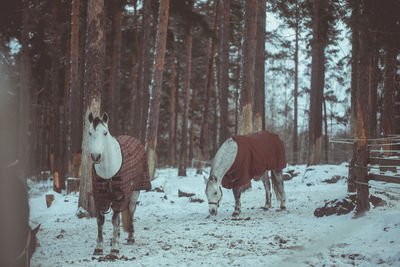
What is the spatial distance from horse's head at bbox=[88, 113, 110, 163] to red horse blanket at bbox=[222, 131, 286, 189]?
4381 millimetres

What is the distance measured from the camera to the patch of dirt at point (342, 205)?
7.78 metres

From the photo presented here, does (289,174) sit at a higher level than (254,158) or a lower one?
lower

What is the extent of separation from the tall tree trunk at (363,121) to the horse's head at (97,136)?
5459 mm

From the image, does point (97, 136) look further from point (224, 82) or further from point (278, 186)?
point (224, 82)

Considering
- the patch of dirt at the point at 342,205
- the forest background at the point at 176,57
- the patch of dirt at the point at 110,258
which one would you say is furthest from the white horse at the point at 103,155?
the patch of dirt at the point at 342,205

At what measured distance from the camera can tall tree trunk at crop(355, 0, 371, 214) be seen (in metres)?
7.27

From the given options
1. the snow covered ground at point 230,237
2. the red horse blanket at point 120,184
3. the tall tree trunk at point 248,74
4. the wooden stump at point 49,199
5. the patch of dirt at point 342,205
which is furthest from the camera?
the tall tree trunk at point 248,74

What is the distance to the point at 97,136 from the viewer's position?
17.1 feet

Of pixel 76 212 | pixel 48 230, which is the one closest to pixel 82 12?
pixel 76 212

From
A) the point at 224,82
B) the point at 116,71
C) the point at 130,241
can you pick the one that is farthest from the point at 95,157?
the point at 116,71

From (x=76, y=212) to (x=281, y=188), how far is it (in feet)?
19.0

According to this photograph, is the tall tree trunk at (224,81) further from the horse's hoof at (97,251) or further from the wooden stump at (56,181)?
the horse's hoof at (97,251)

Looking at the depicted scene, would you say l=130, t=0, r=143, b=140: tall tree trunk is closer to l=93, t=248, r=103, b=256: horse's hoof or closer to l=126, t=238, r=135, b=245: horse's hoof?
l=126, t=238, r=135, b=245: horse's hoof

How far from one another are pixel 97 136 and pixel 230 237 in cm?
328
